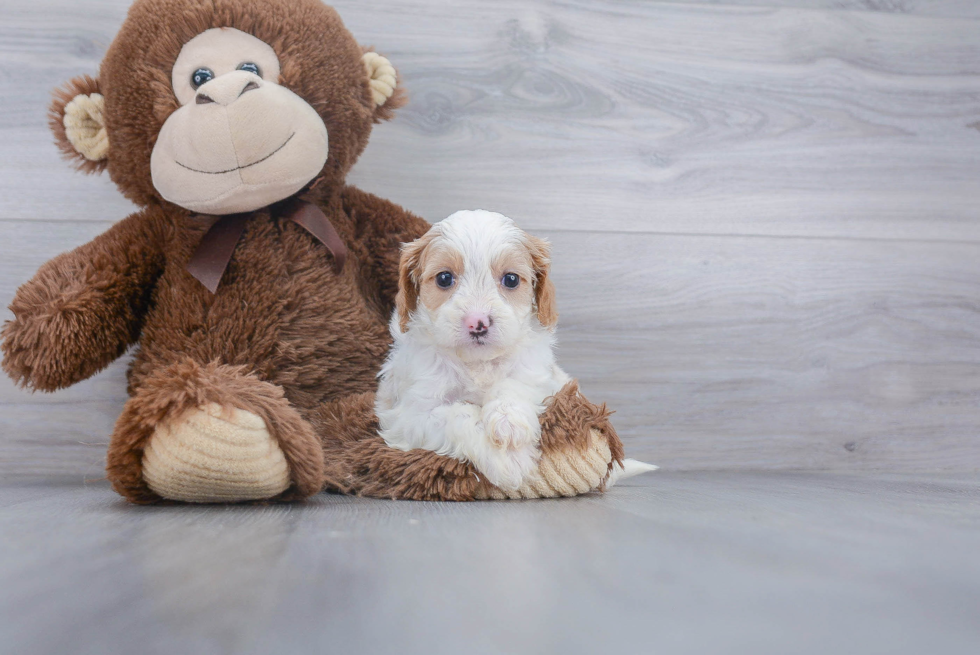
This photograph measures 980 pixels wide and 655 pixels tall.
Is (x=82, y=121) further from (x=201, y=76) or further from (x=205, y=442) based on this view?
(x=205, y=442)

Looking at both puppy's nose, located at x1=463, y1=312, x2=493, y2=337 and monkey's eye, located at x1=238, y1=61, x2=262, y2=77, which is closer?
puppy's nose, located at x1=463, y1=312, x2=493, y2=337

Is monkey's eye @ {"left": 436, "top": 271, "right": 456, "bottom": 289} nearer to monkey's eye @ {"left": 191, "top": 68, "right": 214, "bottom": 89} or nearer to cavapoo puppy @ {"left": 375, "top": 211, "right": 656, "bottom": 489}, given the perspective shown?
cavapoo puppy @ {"left": 375, "top": 211, "right": 656, "bottom": 489}

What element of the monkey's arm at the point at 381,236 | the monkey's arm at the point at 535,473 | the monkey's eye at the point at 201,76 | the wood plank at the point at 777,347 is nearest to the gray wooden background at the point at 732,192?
the wood plank at the point at 777,347

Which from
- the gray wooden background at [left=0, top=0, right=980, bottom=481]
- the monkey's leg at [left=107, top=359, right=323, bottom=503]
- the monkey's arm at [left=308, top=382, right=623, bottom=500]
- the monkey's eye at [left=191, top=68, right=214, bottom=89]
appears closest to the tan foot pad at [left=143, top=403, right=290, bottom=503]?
the monkey's leg at [left=107, top=359, right=323, bottom=503]

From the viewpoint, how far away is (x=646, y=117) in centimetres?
142

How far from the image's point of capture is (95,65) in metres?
1.28

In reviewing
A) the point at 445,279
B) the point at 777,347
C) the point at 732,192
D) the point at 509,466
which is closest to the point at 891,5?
the point at 732,192

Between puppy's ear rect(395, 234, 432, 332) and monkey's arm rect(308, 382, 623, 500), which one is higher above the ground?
puppy's ear rect(395, 234, 432, 332)

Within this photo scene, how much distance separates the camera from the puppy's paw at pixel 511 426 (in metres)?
0.85

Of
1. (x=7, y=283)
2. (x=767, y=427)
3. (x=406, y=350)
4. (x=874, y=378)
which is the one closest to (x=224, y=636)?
(x=406, y=350)

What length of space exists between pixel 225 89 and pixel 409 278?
34cm

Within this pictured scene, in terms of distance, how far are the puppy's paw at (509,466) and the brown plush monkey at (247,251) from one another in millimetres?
18

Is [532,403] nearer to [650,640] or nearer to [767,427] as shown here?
[650,640]

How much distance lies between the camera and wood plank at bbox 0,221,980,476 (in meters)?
1.41
